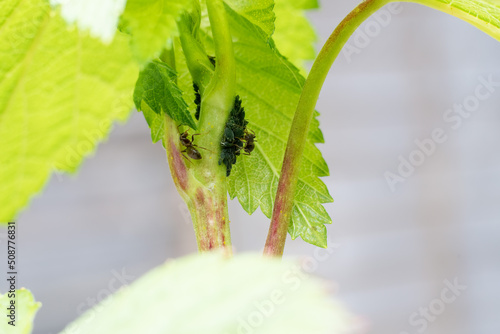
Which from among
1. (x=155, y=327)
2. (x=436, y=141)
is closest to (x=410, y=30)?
(x=436, y=141)

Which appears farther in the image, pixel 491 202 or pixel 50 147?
pixel 491 202

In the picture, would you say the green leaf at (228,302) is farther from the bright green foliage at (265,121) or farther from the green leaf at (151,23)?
the bright green foliage at (265,121)

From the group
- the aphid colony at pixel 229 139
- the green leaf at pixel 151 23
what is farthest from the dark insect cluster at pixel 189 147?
the green leaf at pixel 151 23

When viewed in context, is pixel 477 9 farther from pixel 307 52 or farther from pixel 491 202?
pixel 491 202

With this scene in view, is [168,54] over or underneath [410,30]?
underneath

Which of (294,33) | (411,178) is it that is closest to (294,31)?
(294,33)

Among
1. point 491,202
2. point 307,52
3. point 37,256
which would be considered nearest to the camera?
point 307,52

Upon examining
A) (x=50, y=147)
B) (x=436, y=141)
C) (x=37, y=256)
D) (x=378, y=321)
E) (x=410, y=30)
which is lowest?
(x=378, y=321)

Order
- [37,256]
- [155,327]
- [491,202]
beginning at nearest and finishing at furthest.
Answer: [155,327], [37,256], [491,202]
